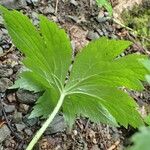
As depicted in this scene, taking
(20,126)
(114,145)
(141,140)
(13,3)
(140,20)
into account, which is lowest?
(114,145)

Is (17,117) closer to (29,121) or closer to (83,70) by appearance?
(29,121)

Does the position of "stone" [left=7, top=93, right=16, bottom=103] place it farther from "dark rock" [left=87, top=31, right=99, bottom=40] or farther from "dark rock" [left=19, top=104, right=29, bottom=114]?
"dark rock" [left=87, top=31, right=99, bottom=40]

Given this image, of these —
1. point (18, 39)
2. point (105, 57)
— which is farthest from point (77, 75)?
point (18, 39)

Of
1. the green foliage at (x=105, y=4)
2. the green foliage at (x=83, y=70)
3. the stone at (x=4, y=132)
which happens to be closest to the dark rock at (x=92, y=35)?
the green foliage at (x=105, y=4)

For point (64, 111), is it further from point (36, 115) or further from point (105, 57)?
point (105, 57)

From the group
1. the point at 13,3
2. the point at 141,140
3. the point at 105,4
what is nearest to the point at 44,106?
the point at 13,3

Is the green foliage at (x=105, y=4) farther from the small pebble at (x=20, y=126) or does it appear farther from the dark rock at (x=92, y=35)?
the small pebble at (x=20, y=126)
